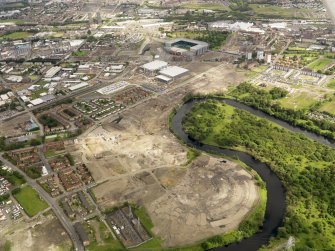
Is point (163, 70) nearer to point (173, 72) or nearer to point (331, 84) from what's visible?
point (173, 72)

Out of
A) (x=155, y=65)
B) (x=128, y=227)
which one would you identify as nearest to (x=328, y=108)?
(x=155, y=65)

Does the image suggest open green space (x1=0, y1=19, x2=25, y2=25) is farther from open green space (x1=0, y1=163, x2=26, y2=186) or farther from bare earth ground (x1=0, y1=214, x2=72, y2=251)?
bare earth ground (x1=0, y1=214, x2=72, y2=251)

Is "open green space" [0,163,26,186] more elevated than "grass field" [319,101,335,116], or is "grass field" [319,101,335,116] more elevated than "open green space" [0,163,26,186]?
"grass field" [319,101,335,116]

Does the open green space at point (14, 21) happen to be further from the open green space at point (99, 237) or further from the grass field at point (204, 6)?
the open green space at point (99, 237)

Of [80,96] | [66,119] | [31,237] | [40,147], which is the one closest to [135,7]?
[80,96]

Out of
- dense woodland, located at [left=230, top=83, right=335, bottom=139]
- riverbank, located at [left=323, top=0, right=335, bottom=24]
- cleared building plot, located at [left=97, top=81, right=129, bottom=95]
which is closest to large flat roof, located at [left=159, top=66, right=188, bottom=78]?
cleared building plot, located at [left=97, top=81, right=129, bottom=95]

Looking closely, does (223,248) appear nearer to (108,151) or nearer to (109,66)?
(108,151)
